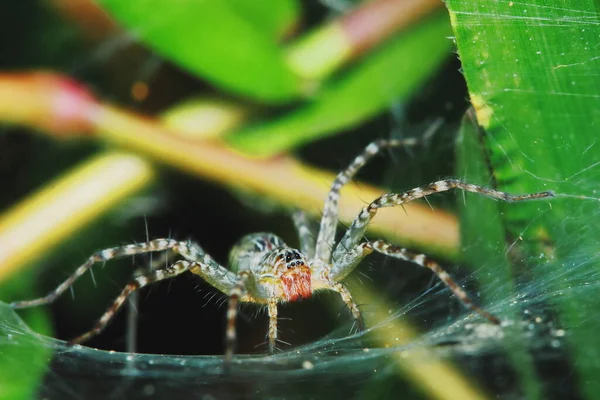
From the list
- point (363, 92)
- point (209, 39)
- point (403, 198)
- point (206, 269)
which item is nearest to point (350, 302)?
point (403, 198)

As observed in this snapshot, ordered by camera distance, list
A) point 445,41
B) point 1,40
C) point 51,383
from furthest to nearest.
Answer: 1. point 1,40
2. point 445,41
3. point 51,383

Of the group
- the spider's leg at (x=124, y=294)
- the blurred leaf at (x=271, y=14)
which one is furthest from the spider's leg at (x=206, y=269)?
the blurred leaf at (x=271, y=14)

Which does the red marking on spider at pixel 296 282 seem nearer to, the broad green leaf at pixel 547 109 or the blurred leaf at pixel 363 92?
the blurred leaf at pixel 363 92

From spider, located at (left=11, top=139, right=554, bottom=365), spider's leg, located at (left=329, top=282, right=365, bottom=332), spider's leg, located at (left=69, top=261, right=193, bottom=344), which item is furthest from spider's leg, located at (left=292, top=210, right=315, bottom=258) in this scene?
spider's leg, located at (left=69, top=261, right=193, bottom=344)

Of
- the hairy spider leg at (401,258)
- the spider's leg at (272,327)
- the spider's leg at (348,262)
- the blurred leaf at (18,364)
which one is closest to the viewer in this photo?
the blurred leaf at (18,364)

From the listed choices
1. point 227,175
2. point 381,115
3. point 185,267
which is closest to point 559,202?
point 381,115

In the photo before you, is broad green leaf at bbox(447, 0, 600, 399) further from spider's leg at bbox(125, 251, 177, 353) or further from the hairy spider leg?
spider's leg at bbox(125, 251, 177, 353)

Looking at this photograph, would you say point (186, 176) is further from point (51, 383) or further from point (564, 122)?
point (564, 122)
